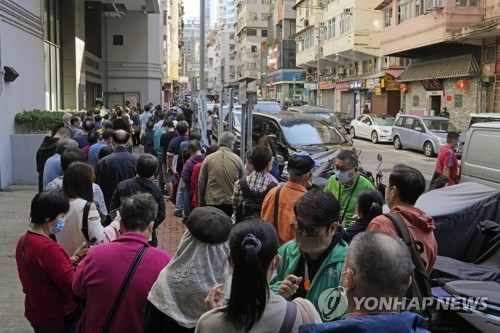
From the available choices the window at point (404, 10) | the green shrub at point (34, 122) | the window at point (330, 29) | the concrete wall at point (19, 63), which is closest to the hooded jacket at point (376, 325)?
the concrete wall at point (19, 63)

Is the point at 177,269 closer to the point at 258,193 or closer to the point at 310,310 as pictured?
the point at 310,310

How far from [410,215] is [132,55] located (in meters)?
31.7

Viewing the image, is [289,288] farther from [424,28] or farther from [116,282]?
[424,28]

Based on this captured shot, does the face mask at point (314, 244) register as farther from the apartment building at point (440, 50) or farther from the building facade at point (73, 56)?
the apartment building at point (440, 50)

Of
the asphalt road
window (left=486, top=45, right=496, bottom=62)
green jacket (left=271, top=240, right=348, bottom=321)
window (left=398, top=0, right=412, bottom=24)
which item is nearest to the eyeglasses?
green jacket (left=271, top=240, right=348, bottom=321)

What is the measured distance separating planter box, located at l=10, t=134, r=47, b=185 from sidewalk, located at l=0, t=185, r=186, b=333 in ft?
0.96

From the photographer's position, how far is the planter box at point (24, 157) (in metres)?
12.9

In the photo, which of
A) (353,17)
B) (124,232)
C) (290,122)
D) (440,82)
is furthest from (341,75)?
(124,232)

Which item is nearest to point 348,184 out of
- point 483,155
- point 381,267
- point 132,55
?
point 381,267

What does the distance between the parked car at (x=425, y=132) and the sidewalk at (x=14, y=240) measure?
49.0ft

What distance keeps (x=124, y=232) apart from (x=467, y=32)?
25454mm

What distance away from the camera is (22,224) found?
9281 mm

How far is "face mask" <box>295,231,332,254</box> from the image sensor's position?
9.94ft

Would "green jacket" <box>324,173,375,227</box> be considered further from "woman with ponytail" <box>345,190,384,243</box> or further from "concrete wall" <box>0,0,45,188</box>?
"concrete wall" <box>0,0,45,188</box>
